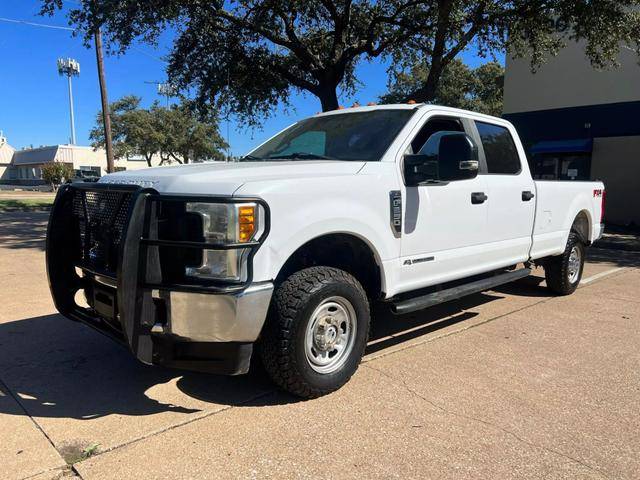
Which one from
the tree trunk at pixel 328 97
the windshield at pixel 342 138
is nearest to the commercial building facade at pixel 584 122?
the tree trunk at pixel 328 97

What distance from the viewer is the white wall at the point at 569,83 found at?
1592 centimetres

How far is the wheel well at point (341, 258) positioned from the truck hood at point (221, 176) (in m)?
0.47

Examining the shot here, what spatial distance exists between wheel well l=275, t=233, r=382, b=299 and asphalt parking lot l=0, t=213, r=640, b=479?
A: 71 centimetres

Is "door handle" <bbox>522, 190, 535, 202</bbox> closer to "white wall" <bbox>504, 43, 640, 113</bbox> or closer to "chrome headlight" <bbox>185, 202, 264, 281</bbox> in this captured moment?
"chrome headlight" <bbox>185, 202, 264, 281</bbox>

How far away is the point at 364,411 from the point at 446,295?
1431 mm

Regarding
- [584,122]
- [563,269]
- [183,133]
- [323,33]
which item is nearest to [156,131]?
[183,133]

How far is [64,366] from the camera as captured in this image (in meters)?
4.12

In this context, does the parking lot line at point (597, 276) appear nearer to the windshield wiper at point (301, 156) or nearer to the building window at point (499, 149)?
the building window at point (499, 149)

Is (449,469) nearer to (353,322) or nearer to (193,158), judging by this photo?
(353,322)

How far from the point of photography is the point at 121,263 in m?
2.92

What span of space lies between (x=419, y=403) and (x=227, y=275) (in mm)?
1589

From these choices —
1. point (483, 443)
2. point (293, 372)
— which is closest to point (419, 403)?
point (483, 443)

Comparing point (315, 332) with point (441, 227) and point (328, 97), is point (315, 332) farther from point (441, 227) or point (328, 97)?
point (328, 97)

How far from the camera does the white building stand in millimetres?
62963
